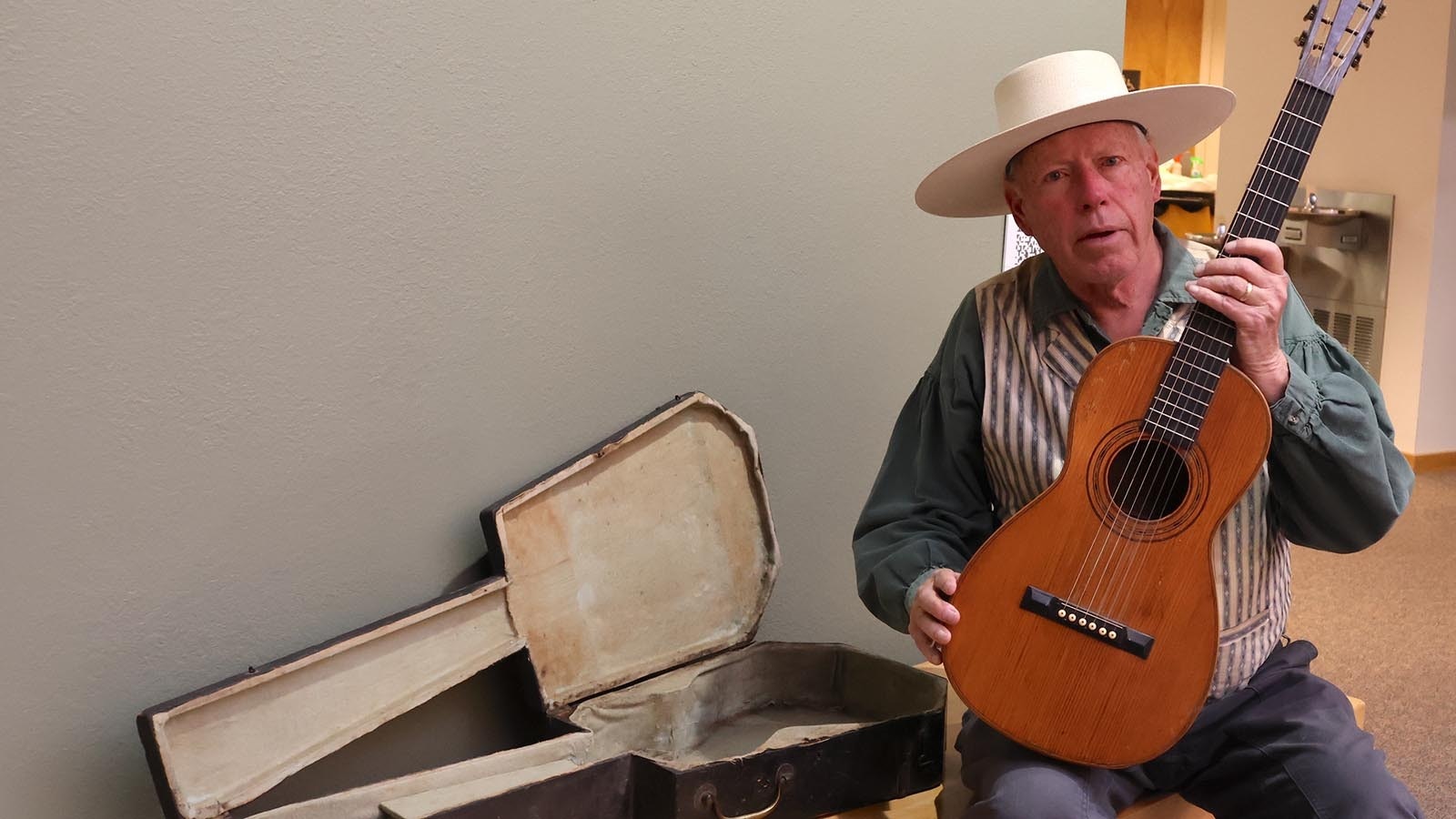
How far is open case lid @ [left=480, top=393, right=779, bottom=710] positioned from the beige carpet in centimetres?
144

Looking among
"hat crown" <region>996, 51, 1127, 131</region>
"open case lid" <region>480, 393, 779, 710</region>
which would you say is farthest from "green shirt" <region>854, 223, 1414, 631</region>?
"open case lid" <region>480, 393, 779, 710</region>

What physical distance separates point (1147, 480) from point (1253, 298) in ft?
0.78

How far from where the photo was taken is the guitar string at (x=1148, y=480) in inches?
58.5

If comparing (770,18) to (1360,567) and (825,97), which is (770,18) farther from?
(1360,567)

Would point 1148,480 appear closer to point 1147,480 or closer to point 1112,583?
point 1147,480

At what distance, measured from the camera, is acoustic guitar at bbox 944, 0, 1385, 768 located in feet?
4.87

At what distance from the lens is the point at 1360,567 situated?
3893 millimetres

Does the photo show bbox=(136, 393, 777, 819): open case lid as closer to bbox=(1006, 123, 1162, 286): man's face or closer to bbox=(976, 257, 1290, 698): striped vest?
bbox=(976, 257, 1290, 698): striped vest

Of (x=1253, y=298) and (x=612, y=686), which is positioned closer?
(x=1253, y=298)

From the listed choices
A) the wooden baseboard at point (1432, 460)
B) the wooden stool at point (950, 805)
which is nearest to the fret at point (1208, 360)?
the wooden stool at point (950, 805)

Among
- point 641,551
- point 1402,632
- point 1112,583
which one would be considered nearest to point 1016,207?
point 1112,583

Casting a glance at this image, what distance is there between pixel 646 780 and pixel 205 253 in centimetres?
87

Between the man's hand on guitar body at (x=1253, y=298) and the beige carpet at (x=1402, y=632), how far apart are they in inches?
56.2

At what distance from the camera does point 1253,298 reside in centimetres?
146
